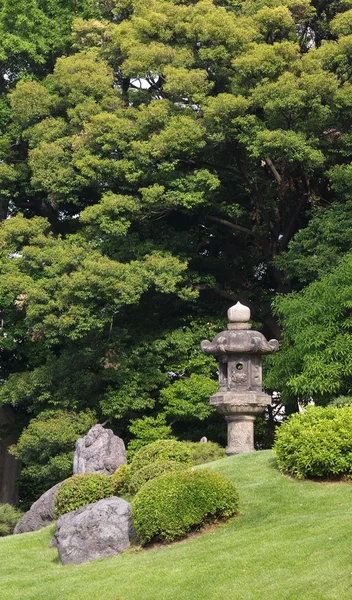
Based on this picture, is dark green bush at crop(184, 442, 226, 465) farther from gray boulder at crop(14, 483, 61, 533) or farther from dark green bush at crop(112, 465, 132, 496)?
dark green bush at crop(112, 465, 132, 496)

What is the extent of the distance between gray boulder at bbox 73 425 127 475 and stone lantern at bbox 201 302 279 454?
2258 mm

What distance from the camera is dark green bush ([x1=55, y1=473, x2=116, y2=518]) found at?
19.0 m

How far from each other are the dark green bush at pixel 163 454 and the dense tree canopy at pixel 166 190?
7.98m

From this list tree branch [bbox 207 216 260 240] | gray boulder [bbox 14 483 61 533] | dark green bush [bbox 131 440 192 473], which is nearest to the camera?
dark green bush [bbox 131 440 192 473]

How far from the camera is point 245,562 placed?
45.0 feet

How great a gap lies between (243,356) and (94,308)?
8.26 meters

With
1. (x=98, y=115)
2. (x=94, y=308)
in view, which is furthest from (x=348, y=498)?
(x=98, y=115)

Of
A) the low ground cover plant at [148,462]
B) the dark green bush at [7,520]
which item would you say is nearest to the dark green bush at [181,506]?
the low ground cover plant at [148,462]

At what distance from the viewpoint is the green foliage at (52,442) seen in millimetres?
29266

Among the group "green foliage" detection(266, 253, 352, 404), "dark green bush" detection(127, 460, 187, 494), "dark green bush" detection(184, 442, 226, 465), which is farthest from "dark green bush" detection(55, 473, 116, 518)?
"green foliage" detection(266, 253, 352, 404)

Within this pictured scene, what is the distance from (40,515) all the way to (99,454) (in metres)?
1.73

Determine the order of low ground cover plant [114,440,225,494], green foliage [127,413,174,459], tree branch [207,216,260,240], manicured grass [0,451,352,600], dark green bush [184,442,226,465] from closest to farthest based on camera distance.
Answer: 1. manicured grass [0,451,352,600]
2. low ground cover plant [114,440,225,494]
3. dark green bush [184,442,226,465]
4. green foliage [127,413,174,459]
5. tree branch [207,216,260,240]

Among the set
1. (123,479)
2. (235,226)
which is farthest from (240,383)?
(235,226)

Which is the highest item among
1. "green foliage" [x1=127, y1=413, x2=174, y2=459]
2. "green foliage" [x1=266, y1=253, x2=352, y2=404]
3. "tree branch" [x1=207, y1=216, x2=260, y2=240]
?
"tree branch" [x1=207, y1=216, x2=260, y2=240]
